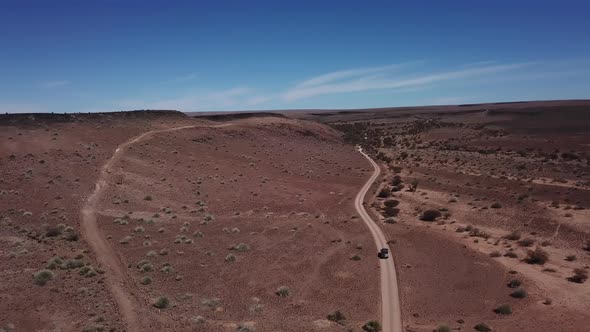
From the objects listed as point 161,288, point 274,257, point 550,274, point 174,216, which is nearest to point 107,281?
point 161,288

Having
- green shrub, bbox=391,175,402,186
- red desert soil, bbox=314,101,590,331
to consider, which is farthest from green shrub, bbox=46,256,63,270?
green shrub, bbox=391,175,402,186

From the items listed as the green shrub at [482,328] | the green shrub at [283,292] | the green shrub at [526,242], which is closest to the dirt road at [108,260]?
the green shrub at [283,292]

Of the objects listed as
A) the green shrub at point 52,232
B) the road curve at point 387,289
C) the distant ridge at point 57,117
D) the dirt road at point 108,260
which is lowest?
the road curve at point 387,289

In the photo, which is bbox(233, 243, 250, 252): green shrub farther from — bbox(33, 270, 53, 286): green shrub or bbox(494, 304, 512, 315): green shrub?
bbox(494, 304, 512, 315): green shrub

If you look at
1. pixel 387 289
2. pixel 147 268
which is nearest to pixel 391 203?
pixel 387 289

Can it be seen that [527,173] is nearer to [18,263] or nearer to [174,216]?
[174,216]

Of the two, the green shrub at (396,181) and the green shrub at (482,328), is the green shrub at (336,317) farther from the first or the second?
the green shrub at (396,181)
